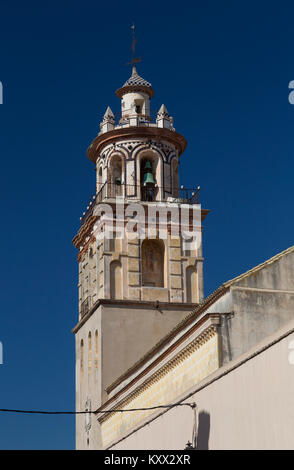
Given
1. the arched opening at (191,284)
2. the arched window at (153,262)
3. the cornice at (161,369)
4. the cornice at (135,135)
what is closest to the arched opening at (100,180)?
the cornice at (135,135)

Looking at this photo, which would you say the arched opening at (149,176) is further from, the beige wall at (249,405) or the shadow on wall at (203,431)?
the shadow on wall at (203,431)

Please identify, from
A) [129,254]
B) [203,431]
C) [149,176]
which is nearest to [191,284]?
[129,254]

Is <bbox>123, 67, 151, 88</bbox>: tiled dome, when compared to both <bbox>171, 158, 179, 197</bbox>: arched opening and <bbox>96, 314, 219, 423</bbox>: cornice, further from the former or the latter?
<bbox>96, 314, 219, 423</bbox>: cornice

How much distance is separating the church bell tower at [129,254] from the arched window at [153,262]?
0.04m

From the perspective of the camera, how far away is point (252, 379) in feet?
46.7

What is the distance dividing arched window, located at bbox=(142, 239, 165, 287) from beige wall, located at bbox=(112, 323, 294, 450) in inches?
672

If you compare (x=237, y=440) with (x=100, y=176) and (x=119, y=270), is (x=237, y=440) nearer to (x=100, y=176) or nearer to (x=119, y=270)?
(x=119, y=270)

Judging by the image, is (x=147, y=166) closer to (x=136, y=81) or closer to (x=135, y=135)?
(x=135, y=135)

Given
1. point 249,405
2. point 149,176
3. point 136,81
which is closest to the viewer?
point 249,405

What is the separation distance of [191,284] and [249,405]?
20.3 m

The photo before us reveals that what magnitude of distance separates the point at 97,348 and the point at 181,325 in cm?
985

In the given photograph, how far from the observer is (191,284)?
34500mm

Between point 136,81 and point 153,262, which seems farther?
point 136,81

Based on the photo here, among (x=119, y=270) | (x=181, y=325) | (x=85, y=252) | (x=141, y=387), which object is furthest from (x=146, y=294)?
(x=181, y=325)
